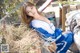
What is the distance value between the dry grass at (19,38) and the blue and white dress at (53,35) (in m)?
0.16

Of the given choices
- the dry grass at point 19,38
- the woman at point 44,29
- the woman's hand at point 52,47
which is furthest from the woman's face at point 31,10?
the woman's hand at point 52,47

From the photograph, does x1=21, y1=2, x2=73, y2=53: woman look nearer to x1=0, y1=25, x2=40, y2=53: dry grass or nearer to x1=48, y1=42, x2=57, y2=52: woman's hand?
x1=48, y1=42, x2=57, y2=52: woman's hand

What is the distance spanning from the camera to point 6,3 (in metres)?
3.26

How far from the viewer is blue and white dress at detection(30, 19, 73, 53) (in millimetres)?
2834

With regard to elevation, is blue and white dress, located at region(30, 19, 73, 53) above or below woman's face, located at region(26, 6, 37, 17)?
below

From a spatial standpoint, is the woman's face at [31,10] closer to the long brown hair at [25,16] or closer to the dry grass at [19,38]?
the long brown hair at [25,16]

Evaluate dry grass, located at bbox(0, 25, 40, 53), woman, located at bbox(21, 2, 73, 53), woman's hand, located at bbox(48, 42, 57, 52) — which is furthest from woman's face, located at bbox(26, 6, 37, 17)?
woman's hand, located at bbox(48, 42, 57, 52)

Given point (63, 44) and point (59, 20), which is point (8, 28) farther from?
point (59, 20)

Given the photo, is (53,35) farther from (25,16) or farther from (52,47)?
Answer: (25,16)

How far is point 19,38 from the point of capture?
2568 mm

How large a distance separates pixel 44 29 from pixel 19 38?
0.41 metres

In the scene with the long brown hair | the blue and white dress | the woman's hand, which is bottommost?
A: the woman's hand

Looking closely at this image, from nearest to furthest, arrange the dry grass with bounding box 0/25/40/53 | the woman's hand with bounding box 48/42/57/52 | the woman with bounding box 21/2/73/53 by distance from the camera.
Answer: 1. the dry grass with bounding box 0/25/40/53
2. the woman's hand with bounding box 48/42/57/52
3. the woman with bounding box 21/2/73/53

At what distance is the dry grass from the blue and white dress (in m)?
0.16
